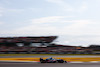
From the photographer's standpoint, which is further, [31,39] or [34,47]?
[31,39]

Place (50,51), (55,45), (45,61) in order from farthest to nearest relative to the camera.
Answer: (55,45) → (50,51) → (45,61)

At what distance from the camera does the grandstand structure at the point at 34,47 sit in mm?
51531

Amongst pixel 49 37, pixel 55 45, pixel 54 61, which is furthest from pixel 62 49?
pixel 54 61

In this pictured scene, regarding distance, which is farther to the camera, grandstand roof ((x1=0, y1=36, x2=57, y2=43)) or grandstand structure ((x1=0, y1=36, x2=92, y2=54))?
grandstand roof ((x1=0, y1=36, x2=57, y2=43))

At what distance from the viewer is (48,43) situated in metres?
59.4

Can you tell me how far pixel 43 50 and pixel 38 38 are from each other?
8.15 metres

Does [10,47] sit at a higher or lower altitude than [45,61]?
higher

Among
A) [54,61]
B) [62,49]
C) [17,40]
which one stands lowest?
[54,61]

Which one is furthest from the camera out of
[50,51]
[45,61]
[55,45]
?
[55,45]

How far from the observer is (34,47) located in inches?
2148

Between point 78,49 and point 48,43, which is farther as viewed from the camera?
point 48,43

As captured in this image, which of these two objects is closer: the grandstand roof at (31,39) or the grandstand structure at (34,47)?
the grandstand structure at (34,47)

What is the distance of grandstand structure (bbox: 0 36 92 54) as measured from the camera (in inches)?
2029

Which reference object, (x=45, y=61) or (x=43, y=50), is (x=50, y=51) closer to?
(x=43, y=50)
